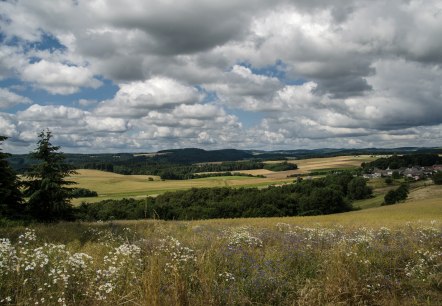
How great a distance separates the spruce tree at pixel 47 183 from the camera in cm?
2709

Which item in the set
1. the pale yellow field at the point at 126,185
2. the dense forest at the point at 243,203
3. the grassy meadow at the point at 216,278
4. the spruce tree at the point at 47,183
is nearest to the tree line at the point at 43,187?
the spruce tree at the point at 47,183

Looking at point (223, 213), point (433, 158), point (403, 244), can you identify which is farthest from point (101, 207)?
point (433, 158)

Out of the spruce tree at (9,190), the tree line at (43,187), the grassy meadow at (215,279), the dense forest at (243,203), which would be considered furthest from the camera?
the dense forest at (243,203)

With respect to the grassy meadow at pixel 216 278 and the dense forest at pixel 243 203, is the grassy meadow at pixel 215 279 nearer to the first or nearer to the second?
the grassy meadow at pixel 216 278

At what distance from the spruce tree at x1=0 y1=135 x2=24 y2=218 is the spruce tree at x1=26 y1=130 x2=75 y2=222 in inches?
33.4

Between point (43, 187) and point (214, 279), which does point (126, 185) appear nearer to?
point (43, 187)

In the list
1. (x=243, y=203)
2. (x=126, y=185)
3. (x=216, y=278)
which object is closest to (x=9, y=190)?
(x=216, y=278)

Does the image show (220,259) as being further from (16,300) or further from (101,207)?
(101,207)

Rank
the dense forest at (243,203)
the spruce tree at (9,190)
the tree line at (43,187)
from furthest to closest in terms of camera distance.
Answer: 1. the dense forest at (243,203)
2. the tree line at (43,187)
3. the spruce tree at (9,190)

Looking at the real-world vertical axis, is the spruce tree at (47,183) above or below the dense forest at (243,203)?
above

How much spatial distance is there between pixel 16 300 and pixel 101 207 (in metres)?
75.9

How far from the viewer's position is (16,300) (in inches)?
187

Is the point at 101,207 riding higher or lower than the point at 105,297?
lower

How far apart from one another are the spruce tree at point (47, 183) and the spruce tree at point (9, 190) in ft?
2.79
